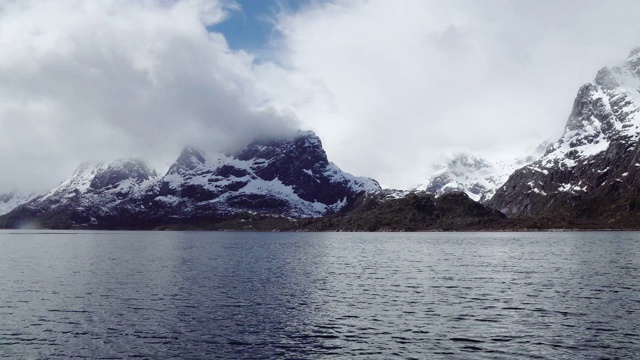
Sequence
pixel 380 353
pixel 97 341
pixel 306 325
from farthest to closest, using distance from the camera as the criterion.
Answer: pixel 306 325 → pixel 97 341 → pixel 380 353

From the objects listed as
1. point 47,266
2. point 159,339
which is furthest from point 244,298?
point 47,266

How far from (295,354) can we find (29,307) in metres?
44.1

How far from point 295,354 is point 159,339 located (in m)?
15.3

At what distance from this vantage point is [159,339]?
55.0 m

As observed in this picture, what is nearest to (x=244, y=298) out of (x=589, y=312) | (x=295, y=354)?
(x=295, y=354)

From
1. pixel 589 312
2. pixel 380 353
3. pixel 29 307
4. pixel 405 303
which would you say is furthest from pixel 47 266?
pixel 589 312

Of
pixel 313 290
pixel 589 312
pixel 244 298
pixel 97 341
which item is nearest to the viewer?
pixel 97 341

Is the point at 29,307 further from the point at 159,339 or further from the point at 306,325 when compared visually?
the point at 306,325

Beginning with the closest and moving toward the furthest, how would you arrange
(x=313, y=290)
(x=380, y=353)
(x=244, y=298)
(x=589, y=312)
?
(x=380, y=353) → (x=589, y=312) → (x=244, y=298) → (x=313, y=290)

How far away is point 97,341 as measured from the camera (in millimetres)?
54375

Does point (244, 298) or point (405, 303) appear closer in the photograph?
point (405, 303)

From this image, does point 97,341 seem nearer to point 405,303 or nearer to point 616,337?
point 405,303

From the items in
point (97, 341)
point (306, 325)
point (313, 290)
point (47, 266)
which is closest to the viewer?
point (97, 341)

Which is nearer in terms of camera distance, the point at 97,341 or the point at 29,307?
the point at 97,341
